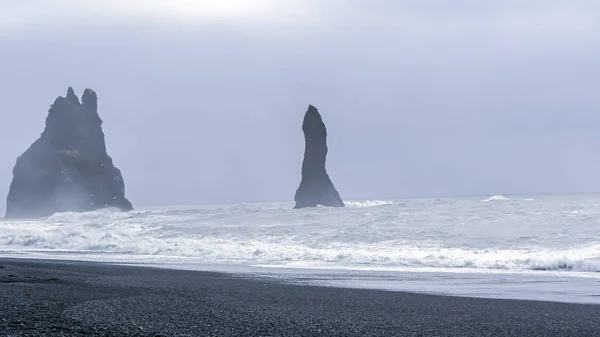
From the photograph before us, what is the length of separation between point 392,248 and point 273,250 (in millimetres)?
4753

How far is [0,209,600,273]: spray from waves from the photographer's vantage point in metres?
22.3

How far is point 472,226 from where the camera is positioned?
1267 inches

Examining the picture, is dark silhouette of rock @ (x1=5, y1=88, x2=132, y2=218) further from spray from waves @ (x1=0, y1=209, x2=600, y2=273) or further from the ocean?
spray from waves @ (x1=0, y1=209, x2=600, y2=273)

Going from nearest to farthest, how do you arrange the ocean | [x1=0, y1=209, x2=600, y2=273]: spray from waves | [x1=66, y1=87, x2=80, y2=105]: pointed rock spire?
1. the ocean
2. [x1=0, y1=209, x2=600, y2=273]: spray from waves
3. [x1=66, y1=87, x2=80, y2=105]: pointed rock spire

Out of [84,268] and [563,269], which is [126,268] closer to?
[84,268]

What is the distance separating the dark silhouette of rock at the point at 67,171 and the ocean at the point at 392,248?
6946 centimetres

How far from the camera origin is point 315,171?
94438mm

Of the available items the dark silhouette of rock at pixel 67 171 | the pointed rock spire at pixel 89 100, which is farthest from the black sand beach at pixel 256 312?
the pointed rock spire at pixel 89 100

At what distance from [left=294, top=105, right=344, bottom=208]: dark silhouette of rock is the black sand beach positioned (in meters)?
76.3

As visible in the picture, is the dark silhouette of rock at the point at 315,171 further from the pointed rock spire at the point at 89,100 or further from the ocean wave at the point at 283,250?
the ocean wave at the point at 283,250

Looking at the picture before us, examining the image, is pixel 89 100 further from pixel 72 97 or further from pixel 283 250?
pixel 283 250

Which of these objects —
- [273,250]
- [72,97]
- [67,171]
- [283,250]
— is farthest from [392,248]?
[72,97]

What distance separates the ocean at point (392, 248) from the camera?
17.0 metres

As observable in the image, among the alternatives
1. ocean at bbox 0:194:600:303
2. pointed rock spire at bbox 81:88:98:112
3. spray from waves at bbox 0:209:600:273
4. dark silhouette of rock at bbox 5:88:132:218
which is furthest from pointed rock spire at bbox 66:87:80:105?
spray from waves at bbox 0:209:600:273
